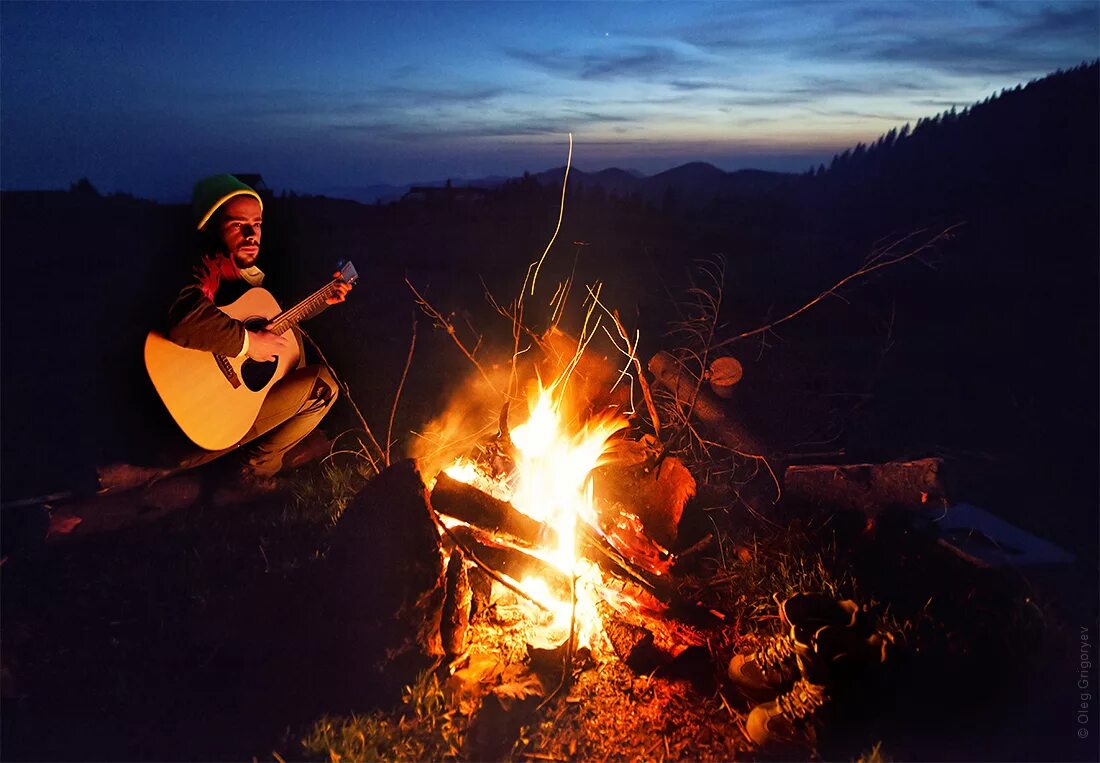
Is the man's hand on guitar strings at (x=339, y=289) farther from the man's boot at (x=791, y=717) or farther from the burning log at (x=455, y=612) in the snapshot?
the man's boot at (x=791, y=717)

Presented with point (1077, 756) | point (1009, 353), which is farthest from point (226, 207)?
point (1009, 353)

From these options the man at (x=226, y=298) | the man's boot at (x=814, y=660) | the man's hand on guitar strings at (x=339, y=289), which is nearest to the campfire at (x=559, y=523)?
the man's boot at (x=814, y=660)

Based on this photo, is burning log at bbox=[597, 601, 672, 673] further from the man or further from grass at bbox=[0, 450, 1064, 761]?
the man

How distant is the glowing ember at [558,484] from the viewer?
3.70m

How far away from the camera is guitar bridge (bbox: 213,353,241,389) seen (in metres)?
4.25

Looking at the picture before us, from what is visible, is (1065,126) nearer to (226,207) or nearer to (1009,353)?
(1009,353)

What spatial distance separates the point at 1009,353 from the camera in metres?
8.71

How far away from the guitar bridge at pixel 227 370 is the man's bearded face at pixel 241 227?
2.46ft

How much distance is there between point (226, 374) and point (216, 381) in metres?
0.08

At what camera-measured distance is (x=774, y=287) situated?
11742mm

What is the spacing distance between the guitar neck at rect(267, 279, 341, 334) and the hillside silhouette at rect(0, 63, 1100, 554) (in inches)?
9.1

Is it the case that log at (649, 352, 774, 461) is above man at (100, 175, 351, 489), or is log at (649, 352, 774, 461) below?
below

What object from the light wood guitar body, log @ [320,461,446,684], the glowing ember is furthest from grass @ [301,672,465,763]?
the light wood guitar body

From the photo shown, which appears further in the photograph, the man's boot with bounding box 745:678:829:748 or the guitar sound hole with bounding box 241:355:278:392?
the guitar sound hole with bounding box 241:355:278:392
